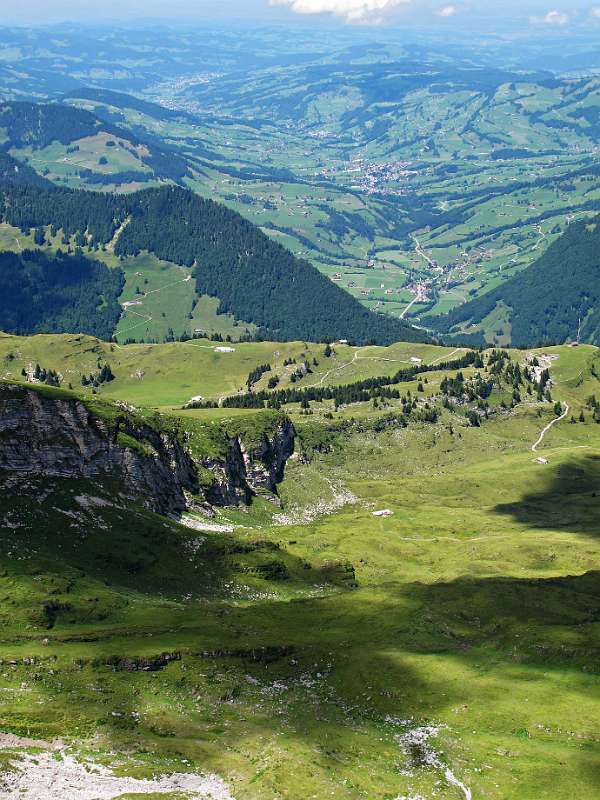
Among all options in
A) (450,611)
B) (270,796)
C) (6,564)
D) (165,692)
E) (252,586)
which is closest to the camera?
(270,796)

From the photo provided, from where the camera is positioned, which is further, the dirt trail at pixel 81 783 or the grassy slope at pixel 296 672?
the grassy slope at pixel 296 672

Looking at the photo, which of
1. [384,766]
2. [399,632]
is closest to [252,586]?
[399,632]

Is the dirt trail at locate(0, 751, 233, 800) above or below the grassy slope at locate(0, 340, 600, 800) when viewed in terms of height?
above

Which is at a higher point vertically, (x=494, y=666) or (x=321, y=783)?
(x=321, y=783)

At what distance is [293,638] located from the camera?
139 m

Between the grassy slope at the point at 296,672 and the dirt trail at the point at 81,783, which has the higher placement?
the dirt trail at the point at 81,783

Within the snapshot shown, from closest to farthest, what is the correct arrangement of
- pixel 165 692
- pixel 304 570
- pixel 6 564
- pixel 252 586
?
pixel 165 692 < pixel 6 564 < pixel 252 586 < pixel 304 570

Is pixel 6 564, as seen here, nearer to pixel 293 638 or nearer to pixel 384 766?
pixel 293 638

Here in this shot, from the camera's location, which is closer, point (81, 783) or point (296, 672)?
point (81, 783)

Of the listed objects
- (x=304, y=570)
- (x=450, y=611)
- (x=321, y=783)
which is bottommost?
(x=304, y=570)

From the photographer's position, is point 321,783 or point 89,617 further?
point 89,617

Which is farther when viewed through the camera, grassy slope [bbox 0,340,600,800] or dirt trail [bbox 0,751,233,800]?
grassy slope [bbox 0,340,600,800]

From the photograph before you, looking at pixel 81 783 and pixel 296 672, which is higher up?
pixel 81 783

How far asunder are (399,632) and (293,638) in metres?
19.8
